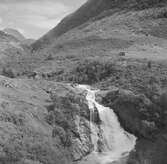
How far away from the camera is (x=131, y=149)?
939 inches

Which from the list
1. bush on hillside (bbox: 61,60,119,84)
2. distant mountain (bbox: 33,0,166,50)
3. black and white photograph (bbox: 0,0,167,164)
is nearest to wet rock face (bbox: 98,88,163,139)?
black and white photograph (bbox: 0,0,167,164)

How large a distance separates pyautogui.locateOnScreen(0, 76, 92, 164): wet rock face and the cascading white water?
727 mm

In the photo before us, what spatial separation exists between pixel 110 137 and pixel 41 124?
5.67 metres

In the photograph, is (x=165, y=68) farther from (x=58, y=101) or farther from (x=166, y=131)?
(x=58, y=101)

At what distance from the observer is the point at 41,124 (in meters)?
21.9

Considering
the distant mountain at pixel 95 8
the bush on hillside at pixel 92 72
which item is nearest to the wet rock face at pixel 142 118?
the bush on hillside at pixel 92 72

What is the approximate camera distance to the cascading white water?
917 inches

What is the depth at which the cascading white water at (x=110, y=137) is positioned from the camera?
23297mm

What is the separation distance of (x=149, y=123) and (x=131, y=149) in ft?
7.86

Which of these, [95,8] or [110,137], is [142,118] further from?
[95,8]

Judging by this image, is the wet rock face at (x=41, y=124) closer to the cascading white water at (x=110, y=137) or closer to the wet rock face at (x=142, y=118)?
the cascading white water at (x=110, y=137)

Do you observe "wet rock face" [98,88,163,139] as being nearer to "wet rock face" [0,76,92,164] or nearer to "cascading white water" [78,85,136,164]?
"cascading white water" [78,85,136,164]

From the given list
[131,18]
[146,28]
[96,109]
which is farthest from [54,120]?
[131,18]

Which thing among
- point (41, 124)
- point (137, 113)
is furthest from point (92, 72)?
point (41, 124)
